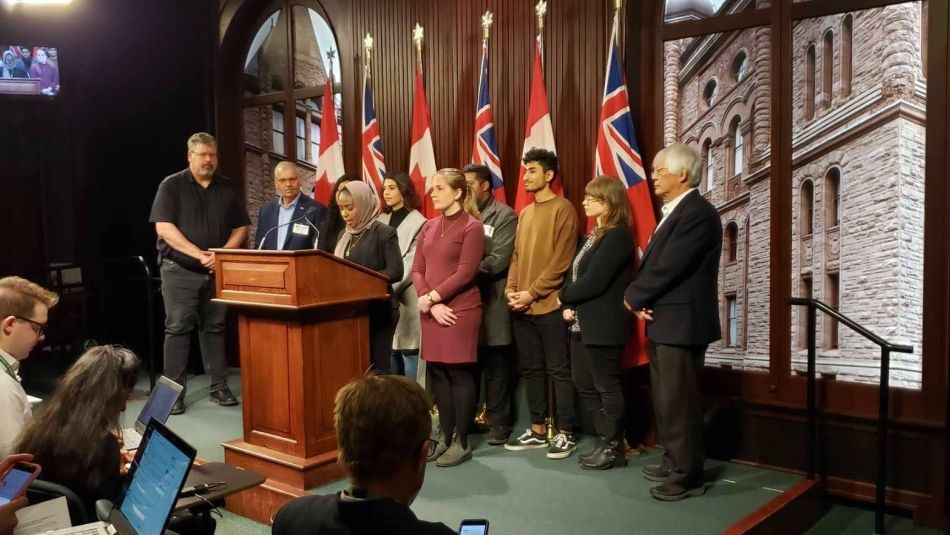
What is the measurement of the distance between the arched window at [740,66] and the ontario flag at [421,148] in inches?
70.7

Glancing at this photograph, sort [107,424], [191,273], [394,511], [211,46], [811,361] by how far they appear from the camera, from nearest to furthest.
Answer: [394,511]
[107,424]
[811,361]
[191,273]
[211,46]

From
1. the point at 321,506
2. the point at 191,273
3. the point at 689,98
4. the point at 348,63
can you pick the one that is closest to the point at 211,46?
the point at 348,63

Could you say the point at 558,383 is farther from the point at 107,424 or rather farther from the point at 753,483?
the point at 107,424

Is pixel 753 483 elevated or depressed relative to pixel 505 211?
depressed

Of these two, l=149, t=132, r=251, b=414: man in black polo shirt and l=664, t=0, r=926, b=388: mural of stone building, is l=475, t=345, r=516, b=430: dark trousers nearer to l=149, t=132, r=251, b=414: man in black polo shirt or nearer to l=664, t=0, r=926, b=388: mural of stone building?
l=664, t=0, r=926, b=388: mural of stone building

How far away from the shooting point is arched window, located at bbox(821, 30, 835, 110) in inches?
139

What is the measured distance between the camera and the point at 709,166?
13.3ft

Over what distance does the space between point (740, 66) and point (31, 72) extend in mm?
5258

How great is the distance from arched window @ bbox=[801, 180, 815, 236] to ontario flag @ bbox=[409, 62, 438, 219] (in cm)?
209

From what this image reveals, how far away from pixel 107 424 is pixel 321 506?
941 millimetres

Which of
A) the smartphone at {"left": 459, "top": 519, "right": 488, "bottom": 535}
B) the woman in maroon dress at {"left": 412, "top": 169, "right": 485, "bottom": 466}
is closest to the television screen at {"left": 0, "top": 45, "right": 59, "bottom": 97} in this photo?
the woman in maroon dress at {"left": 412, "top": 169, "right": 485, "bottom": 466}

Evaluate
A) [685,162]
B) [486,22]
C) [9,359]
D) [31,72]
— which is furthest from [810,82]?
[31,72]

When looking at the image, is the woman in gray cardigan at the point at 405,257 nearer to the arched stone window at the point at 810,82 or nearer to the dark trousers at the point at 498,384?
the dark trousers at the point at 498,384

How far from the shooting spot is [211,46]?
6.15 m
